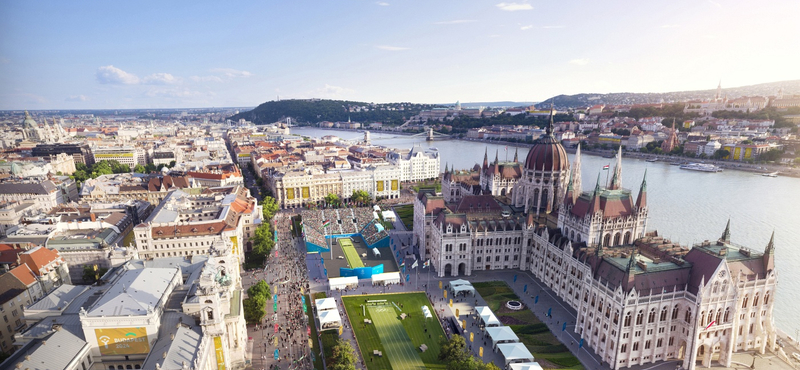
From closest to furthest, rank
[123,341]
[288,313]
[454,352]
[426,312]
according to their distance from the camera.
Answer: [123,341], [454,352], [426,312], [288,313]

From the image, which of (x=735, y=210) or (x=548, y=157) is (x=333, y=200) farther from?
(x=735, y=210)

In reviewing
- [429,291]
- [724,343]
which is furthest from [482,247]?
[724,343]

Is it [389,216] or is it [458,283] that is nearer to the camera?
[458,283]

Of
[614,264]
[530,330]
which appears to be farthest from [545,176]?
[530,330]

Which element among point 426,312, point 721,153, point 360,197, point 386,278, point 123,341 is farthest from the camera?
point 721,153

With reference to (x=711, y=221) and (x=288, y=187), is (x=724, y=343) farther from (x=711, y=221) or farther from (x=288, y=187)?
(x=288, y=187)

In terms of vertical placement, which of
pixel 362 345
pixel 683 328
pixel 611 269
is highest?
pixel 611 269

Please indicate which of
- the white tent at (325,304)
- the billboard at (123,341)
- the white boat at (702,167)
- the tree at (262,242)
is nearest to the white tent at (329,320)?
the white tent at (325,304)
